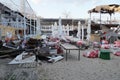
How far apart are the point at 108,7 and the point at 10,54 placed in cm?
1898

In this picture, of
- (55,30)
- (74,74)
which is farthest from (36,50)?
(55,30)

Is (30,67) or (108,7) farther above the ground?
(108,7)

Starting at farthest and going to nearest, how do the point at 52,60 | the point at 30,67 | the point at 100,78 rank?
the point at 52,60 → the point at 30,67 → the point at 100,78

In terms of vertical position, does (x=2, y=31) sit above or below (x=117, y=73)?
above

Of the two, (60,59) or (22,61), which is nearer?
(22,61)

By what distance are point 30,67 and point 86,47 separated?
776cm

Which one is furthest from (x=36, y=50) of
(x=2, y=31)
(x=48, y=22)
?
(x=48, y=22)

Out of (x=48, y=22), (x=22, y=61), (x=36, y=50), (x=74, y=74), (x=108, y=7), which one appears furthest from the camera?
(x=48, y=22)

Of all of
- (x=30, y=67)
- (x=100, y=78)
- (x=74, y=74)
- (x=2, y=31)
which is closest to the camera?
(x=100, y=78)

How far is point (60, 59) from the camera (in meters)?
8.62

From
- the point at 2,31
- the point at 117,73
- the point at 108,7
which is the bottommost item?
the point at 117,73

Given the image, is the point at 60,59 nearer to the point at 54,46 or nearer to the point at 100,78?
the point at 54,46

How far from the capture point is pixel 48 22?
1610 inches

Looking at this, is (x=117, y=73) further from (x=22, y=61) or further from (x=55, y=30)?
(x=55, y=30)
